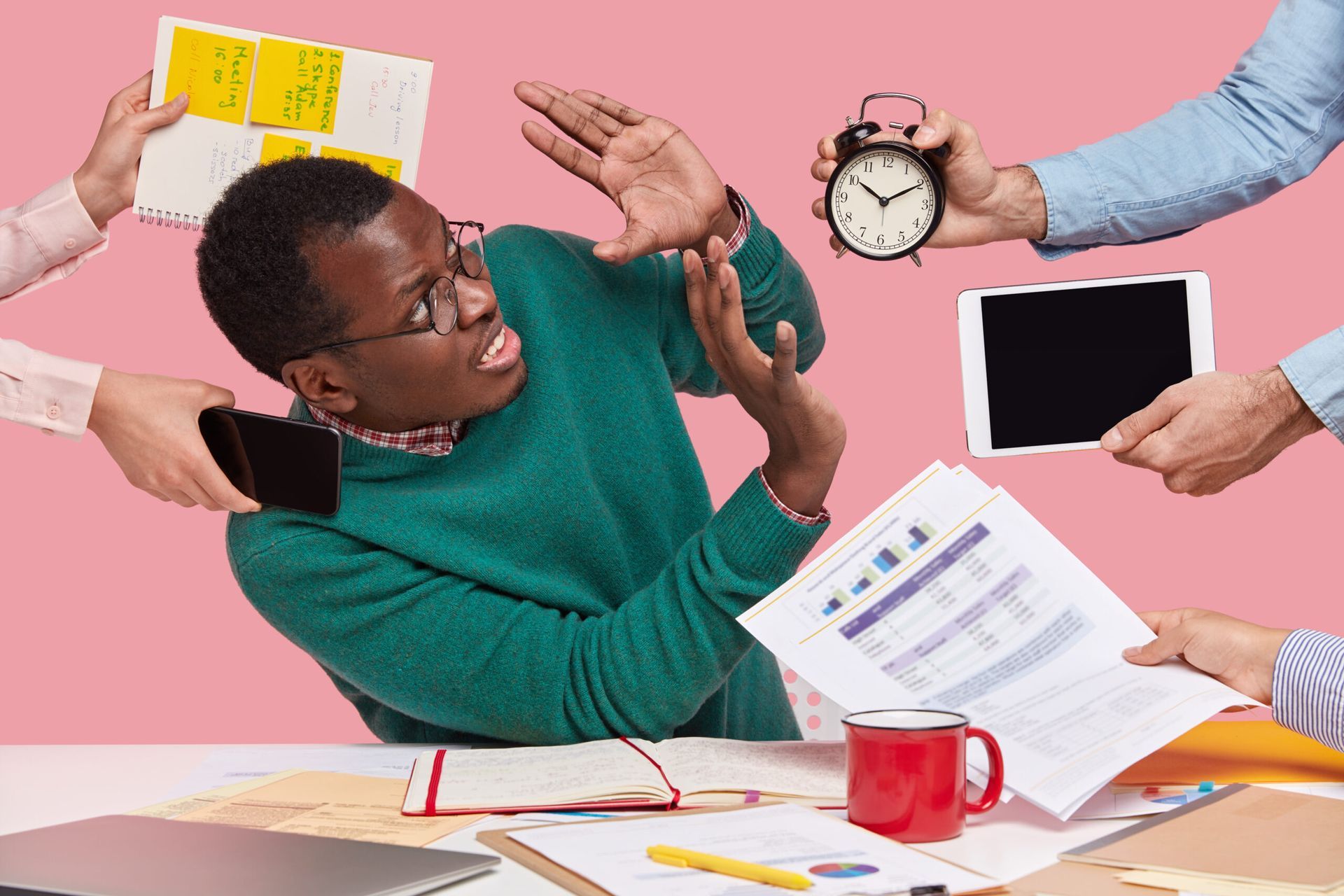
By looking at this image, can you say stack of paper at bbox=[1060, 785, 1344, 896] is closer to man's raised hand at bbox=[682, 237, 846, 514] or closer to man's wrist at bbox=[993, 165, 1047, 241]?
man's raised hand at bbox=[682, 237, 846, 514]

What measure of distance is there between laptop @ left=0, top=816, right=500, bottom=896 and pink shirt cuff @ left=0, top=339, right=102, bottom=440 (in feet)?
2.62

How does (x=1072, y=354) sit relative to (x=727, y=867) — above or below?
above

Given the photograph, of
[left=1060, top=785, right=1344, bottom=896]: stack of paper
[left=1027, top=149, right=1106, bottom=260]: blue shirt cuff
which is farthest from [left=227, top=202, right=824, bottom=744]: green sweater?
[left=1060, top=785, right=1344, bottom=896]: stack of paper

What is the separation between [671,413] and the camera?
2.52m

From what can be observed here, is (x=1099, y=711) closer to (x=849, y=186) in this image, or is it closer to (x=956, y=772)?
(x=956, y=772)

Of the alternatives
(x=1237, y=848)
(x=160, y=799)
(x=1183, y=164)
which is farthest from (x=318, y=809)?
(x=1183, y=164)

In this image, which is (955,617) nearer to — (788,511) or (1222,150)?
(788,511)

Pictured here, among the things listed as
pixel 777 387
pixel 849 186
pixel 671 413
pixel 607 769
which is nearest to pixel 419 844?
pixel 607 769

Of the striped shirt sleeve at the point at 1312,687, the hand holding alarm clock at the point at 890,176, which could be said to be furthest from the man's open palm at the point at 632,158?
the striped shirt sleeve at the point at 1312,687

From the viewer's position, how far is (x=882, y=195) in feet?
7.73

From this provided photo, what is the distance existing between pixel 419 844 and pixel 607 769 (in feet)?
1.15

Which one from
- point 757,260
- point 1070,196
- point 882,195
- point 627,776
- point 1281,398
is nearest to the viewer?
point 627,776

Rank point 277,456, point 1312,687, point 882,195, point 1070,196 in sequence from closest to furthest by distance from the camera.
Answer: point 1312,687 < point 277,456 < point 882,195 < point 1070,196

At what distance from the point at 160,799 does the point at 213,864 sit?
0.48 m
